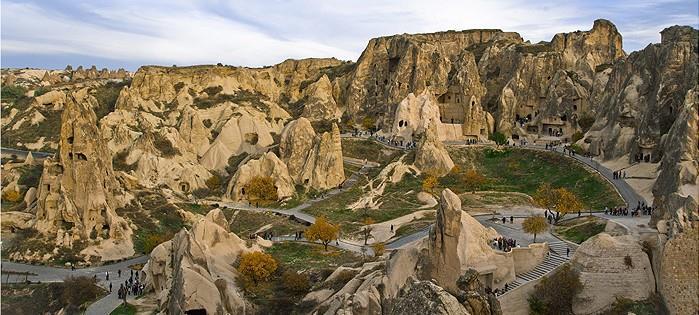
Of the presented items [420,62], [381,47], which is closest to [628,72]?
[420,62]

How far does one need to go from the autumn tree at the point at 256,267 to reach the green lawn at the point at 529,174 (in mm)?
24806

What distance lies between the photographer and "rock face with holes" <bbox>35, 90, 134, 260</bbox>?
46.3 m

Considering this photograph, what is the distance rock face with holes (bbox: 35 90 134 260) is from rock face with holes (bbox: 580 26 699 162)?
42789 millimetres

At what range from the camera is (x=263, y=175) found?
2511 inches

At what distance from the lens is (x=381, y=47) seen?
101438 millimetres

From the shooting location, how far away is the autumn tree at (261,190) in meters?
59.8

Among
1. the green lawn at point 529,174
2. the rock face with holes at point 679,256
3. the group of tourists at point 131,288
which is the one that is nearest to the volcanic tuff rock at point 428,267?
the rock face with holes at point 679,256

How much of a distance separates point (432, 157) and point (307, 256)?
25.2 m

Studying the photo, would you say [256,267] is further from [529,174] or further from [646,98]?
[646,98]

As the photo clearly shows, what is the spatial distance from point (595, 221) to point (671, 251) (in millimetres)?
13082

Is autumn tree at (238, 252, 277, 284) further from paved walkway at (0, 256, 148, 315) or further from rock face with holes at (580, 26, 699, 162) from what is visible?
rock face with holes at (580, 26, 699, 162)

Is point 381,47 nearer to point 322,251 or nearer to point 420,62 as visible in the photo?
point 420,62

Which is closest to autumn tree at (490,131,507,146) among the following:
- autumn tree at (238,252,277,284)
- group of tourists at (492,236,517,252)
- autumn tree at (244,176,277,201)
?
autumn tree at (244,176,277,201)

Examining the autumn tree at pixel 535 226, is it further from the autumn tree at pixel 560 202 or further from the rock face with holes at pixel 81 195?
the rock face with holes at pixel 81 195
